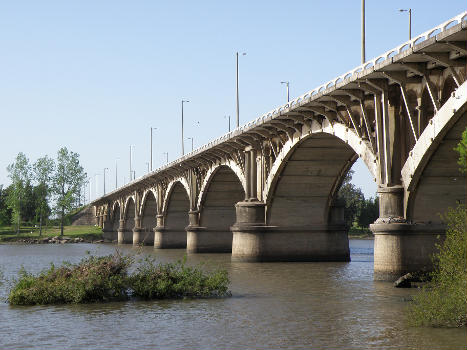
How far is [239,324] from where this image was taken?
22891 mm

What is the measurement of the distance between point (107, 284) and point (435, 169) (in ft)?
46.5

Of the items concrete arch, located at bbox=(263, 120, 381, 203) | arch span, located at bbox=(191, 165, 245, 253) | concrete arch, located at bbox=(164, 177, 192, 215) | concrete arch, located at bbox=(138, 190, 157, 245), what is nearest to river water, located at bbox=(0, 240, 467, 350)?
concrete arch, located at bbox=(263, 120, 381, 203)

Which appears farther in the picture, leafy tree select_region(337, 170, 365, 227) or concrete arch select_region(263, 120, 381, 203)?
leafy tree select_region(337, 170, 365, 227)

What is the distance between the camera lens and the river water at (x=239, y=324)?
19719mm

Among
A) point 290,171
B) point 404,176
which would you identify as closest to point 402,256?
point 404,176

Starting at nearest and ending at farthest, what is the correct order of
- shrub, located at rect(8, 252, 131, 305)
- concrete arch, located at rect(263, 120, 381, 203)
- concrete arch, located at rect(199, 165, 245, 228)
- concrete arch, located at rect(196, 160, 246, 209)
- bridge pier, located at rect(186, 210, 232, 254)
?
shrub, located at rect(8, 252, 131, 305) → concrete arch, located at rect(263, 120, 381, 203) → concrete arch, located at rect(196, 160, 246, 209) → bridge pier, located at rect(186, 210, 232, 254) → concrete arch, located at rect(199, 165, 245, 228)

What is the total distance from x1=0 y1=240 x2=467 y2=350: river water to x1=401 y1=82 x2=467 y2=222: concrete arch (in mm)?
3947

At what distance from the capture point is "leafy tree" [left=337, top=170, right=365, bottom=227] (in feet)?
490

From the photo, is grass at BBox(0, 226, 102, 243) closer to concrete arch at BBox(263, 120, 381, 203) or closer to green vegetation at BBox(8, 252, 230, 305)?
concrete arch at BBox(263, 120, 381, 203)

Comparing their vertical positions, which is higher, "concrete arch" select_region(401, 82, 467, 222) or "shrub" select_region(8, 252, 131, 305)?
"concrete arch" select_region(401, 82, 467, 222)

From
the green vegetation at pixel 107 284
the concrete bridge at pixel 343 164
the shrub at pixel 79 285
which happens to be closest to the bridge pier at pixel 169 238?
the concrete bridge at pixel 343 164

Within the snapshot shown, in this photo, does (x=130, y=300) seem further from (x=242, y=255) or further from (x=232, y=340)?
(x=242, y=255)

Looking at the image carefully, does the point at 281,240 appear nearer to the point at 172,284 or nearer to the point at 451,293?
the point at 172,284

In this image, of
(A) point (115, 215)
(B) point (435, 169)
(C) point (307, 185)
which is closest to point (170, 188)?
(C) point (307, 185)
